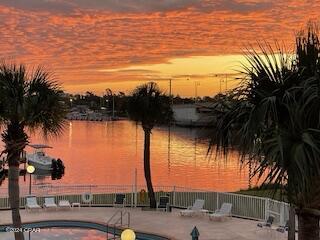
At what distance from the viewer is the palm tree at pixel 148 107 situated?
63.9ft

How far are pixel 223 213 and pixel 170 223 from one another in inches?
82.4

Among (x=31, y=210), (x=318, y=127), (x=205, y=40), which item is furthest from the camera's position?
(x=205, y=40)

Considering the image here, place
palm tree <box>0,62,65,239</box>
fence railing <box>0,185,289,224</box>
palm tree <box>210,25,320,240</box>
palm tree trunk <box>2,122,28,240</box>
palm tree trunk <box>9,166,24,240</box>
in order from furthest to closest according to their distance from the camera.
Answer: fence railing <box>0,185,289,224</box> < palm tree trunk <box>9,166,24,240</box> < palm tree trunk <box>2,122,28,240</box> < palm tree <box>0,62,65,239</box> < palm tree <box>210,25,320,240</box>

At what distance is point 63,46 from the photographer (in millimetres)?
32188

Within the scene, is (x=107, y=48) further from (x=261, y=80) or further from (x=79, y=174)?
(x=261, y=80)

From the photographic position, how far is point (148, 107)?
64.0 ft

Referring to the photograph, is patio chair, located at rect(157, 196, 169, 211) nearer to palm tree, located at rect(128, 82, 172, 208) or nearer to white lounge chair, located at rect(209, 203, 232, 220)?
palm tree, located at rect(128, 82, 172, 208)

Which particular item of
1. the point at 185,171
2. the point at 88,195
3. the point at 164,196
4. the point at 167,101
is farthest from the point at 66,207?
the point at 185,171

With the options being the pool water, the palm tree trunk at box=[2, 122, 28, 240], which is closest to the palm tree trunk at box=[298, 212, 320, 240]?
the palm tree trunk at box=[2, 122, 28, 240]

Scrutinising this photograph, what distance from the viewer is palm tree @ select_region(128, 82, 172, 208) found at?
19.5m

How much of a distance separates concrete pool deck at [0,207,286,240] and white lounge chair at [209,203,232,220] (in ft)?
0.63

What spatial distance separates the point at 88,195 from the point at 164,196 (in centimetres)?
324

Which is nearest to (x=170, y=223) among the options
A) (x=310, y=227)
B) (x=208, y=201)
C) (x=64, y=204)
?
(x=208, y=201)

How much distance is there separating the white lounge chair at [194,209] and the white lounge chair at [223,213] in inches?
27.1
